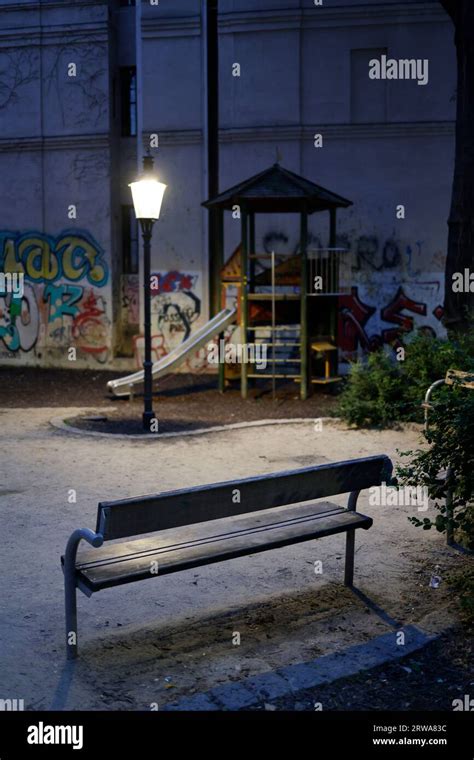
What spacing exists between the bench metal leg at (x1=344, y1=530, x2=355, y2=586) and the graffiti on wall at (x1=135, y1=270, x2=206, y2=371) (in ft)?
46.4

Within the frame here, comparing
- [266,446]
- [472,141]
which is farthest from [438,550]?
[472,141]

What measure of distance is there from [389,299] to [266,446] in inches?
374

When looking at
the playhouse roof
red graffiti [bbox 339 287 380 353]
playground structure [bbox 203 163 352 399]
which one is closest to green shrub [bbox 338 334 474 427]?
playground structure [bbox 203 163 352 399]

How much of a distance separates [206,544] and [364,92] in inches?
619

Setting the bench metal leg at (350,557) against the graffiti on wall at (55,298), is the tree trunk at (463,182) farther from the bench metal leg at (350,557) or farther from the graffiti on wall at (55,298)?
the graffiti on wall at (55,298)

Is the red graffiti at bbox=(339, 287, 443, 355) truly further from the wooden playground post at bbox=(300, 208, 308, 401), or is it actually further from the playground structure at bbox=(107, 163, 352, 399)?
the wooden playground post at bbox=(300, 208, 308, 401)

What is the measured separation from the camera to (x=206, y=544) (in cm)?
498

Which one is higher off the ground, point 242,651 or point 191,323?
point 191,323

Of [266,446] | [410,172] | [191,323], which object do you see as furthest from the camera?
[191,323]

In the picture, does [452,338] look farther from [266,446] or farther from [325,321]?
[325,321]

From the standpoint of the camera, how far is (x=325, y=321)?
16.0m

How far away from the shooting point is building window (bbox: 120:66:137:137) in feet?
67.9

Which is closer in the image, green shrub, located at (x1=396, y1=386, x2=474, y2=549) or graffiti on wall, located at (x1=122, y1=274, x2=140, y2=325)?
green shrub, located at (x1=396, y1=386, x2=474, y2=549)

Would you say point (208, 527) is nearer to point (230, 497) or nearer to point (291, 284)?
point (230, 497)
